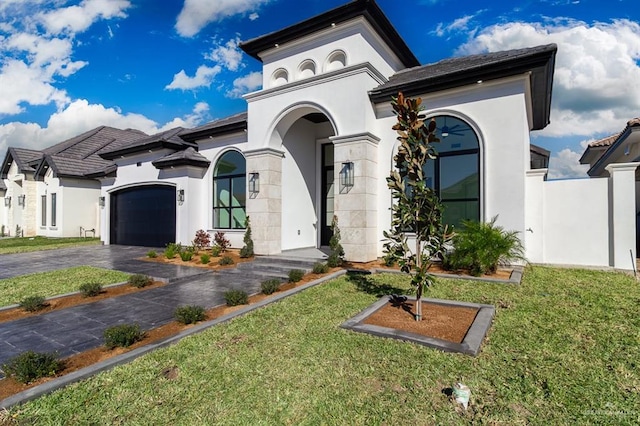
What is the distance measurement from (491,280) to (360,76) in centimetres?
671

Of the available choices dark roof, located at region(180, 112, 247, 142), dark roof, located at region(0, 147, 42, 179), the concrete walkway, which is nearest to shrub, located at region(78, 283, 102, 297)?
the concrete walkway

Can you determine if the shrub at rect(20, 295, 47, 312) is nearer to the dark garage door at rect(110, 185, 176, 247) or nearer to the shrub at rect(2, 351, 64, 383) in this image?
the shrub at rect(2, 351, 64, 383)

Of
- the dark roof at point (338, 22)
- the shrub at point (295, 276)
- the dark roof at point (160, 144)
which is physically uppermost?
the dark roof at point (338, 22)

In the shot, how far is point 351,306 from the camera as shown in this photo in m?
5.42

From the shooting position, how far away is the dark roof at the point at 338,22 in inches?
363

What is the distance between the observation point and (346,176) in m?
9.45

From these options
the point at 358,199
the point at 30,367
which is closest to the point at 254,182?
the point at 358,199

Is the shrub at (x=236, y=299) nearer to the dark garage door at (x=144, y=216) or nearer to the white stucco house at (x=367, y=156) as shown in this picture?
the white stucco house at (x=367, y=156)

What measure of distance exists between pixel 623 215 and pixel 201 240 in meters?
13.2

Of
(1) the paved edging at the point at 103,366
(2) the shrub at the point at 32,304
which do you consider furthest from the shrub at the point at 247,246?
(2) the shrub at the point at 32,304

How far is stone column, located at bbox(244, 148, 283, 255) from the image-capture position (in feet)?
35.0

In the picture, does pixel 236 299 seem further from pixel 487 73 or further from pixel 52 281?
pixel 487 73

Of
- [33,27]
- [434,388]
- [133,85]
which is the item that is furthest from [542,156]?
[33,27]

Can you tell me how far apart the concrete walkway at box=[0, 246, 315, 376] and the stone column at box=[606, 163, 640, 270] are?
7913mm
